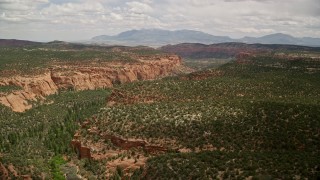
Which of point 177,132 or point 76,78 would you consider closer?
point 177,132

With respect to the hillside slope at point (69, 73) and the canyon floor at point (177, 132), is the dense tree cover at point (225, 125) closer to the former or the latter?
the canyon floor at point (177, 132)

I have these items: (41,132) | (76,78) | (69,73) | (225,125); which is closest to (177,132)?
(225,125)

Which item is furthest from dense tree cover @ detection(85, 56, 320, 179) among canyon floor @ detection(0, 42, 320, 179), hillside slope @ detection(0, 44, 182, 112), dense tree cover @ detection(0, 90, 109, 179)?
hillside slope @ detection(0, 44, 182, 112)

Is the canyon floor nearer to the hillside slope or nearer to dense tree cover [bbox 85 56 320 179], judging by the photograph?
dense tree cover [bbox 85 56 320 179]

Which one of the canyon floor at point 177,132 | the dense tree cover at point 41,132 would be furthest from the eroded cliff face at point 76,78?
the dense tree cover at point 41,132

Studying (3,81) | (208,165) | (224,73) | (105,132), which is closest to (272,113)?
(208,165)

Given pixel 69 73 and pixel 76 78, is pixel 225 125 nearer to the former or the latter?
pixel 76 78

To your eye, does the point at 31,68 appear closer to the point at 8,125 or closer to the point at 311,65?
the point at 8,125

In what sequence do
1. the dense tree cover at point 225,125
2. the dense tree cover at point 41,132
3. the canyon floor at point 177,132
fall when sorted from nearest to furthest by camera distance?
the dense tree cover at point 225,125
the canyon floor at point 177,132
the dense tree cover at point 41,132
